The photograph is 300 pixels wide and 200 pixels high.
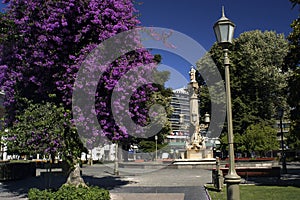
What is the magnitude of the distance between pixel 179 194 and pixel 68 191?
5.01 metres

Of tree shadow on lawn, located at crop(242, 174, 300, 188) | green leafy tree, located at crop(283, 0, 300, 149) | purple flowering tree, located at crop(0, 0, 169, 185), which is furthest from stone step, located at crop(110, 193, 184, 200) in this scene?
green leafy tree, located at crop(283, 0, 300, 149)

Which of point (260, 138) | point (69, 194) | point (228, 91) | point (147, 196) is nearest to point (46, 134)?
point (69, 194)

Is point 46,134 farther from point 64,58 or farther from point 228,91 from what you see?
point 228,91

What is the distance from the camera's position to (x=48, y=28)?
1155cm

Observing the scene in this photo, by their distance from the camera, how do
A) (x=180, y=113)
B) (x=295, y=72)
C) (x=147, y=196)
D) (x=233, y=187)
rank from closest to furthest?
1. (x=233, y=187)
2. (x=147, y=196)
3. (x=295, y=72)
4. (x=180, y=113)

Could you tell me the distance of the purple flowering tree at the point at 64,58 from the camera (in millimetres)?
11711

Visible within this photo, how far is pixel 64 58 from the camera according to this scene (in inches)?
480

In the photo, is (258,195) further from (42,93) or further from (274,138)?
(274,138)

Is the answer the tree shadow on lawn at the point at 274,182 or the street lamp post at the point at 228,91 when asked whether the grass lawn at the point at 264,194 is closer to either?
the tree shadow on lawn at the point at 274,182

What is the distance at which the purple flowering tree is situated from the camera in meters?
11.7

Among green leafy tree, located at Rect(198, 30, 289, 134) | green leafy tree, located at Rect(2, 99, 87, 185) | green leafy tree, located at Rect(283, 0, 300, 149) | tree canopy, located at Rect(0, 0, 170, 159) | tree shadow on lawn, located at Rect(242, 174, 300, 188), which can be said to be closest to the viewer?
green leafy tree, located at Rect(2, 99, 87, 185)

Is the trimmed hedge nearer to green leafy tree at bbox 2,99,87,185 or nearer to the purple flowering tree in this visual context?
green leafy tree at bbox 2,99,87,185

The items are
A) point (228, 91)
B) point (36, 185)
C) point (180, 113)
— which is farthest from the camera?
point (180, 113)

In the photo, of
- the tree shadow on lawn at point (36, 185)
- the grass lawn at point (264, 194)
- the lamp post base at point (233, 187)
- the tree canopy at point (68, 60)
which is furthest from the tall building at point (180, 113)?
the lamp post base at point (233, 187)
